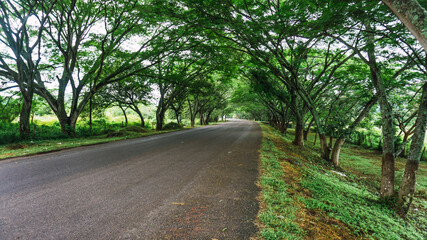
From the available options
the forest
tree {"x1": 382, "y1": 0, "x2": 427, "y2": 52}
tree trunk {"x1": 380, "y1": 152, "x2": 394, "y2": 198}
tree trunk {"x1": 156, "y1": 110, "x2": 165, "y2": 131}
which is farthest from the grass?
tree trunk {"x1": 380, "y1": 152, "x2": 394, "y2": 198}

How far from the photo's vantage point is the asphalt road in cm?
249

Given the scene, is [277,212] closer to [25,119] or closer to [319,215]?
[319,215]

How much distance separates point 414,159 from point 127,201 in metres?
6.79

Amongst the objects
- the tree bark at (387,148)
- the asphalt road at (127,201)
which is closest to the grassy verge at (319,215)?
the asphalt road at (127,201)

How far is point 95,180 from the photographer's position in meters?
4.43

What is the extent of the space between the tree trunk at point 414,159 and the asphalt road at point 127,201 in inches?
147

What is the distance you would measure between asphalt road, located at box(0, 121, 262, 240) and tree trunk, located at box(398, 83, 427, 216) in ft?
12.3

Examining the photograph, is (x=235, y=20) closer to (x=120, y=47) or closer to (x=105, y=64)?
(x=120, y=47)

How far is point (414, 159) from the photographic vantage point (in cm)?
443

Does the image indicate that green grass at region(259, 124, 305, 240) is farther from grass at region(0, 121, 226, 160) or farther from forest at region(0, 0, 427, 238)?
grass at region(0, 121, 226, 160)

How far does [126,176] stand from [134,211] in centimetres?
200

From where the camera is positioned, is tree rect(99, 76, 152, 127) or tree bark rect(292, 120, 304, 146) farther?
tree rect(99, 76, 152, 127)

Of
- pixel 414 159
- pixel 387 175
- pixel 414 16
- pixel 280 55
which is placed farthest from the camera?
pixel 280 55

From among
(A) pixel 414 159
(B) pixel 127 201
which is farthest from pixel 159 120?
(A) pixel 414 159
